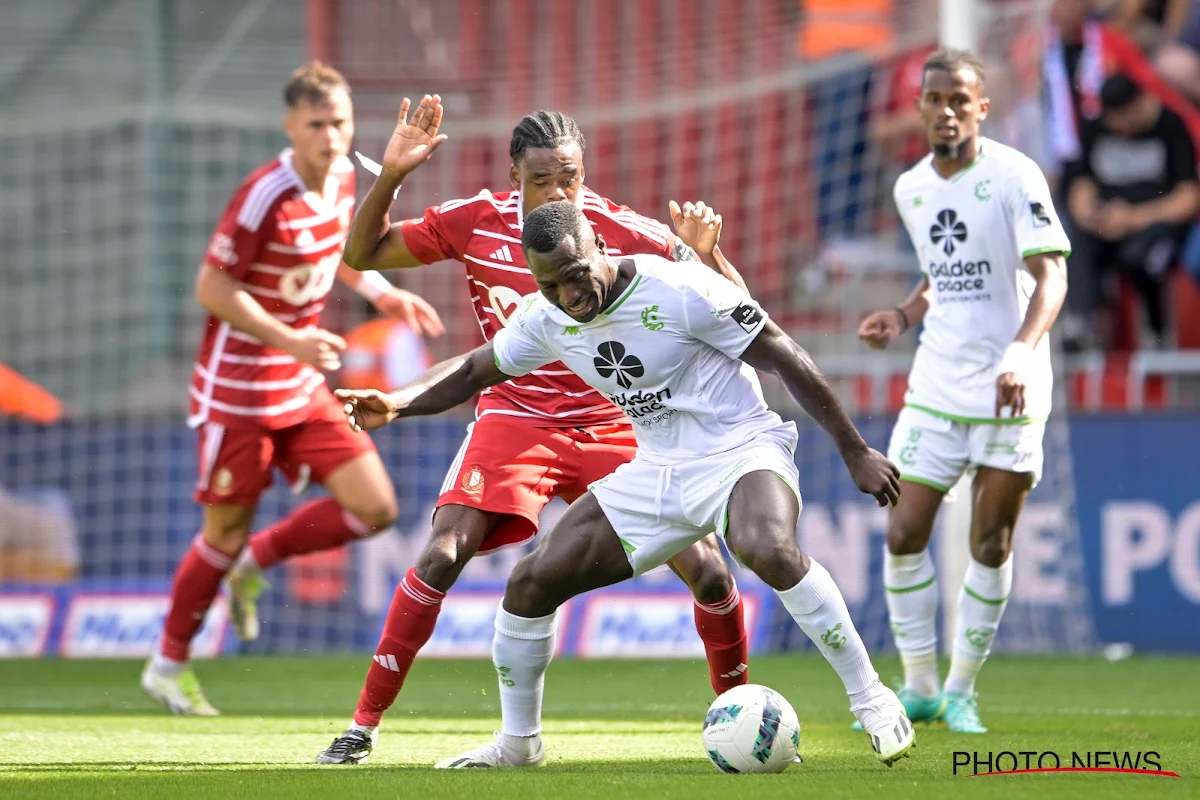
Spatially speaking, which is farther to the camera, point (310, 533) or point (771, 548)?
point (310, 533)

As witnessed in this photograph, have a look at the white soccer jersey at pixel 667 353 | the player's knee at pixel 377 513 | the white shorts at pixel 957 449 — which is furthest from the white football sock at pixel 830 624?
the player's knee at pixel 377 513

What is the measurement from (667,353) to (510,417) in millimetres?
1035

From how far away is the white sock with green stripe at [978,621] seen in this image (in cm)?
671

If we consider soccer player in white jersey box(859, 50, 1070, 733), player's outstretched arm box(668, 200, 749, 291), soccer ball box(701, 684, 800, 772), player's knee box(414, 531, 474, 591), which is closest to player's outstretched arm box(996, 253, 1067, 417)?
soccer player in white jersey box(859, 50, 1070, 733)

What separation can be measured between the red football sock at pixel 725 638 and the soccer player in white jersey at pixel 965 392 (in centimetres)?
101

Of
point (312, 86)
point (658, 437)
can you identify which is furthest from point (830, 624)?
point (312, 86)

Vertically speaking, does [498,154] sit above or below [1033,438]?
above

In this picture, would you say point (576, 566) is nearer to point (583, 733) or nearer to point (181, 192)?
point (583, 733)

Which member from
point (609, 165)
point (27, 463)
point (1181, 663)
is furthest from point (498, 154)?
point (1181, 663)

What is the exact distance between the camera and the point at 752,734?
16.7 ft

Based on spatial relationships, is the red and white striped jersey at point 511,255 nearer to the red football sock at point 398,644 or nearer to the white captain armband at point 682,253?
the white captain armband at point 682,253

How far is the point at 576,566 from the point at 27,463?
6.80 m

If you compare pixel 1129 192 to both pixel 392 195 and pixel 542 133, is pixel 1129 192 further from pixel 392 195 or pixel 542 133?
pixel 392 195

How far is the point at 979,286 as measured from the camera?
6.75 m
